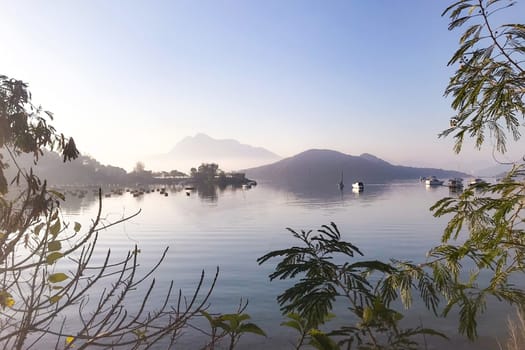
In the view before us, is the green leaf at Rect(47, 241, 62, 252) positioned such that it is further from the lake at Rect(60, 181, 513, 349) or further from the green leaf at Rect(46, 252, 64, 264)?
the lake at Rect(60, 181, 513, 349)

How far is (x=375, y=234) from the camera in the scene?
3650cm

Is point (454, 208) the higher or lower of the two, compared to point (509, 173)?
lower

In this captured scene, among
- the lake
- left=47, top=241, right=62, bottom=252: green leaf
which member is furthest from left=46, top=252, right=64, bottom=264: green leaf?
the lake

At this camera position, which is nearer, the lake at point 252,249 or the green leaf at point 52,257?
the green leaf at point 52,257

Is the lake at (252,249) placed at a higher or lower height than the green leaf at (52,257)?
lower

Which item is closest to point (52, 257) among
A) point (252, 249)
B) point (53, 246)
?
→ point (53, 246)

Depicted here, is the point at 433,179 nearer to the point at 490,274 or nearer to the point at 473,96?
the point at 490,274

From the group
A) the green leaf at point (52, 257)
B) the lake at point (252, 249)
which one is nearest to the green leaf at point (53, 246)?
the green leaf at point (52, 257)

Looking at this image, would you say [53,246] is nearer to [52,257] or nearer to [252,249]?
[52,257]

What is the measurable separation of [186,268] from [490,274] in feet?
60.3

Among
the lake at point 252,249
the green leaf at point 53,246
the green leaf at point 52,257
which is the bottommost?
the lake at point 252,249

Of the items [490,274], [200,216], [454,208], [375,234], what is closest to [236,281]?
[490,274]

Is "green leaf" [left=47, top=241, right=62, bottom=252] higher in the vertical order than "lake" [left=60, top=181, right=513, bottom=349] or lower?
higher

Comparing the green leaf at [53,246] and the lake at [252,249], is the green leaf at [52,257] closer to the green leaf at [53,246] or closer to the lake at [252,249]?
the green leaf at [53,246]
